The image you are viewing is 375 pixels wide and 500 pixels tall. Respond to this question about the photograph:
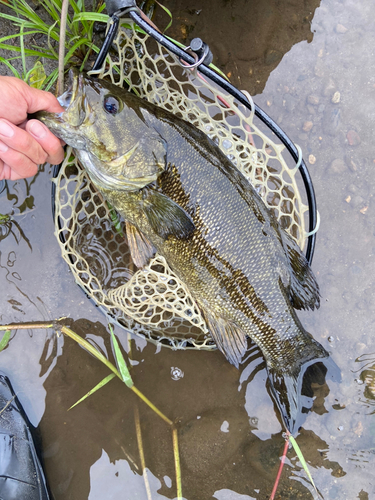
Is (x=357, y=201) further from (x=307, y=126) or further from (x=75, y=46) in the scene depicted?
(x=75, y=46)

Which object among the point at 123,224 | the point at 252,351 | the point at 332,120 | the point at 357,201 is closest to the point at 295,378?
the point at 252,351

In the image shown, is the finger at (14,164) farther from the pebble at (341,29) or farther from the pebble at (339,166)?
the pebble at (341,29)

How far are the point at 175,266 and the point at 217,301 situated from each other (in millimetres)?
370

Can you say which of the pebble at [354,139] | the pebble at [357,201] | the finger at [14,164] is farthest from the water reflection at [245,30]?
the finger at [14,164]

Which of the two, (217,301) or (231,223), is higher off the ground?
(231,223)

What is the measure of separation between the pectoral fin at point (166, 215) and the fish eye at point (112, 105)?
0.49 meters

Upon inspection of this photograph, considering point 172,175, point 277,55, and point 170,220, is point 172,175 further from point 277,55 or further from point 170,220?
point 277,55

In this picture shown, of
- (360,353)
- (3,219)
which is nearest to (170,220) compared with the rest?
(3,219)

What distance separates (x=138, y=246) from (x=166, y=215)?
447 mm

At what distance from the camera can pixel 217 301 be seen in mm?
2396

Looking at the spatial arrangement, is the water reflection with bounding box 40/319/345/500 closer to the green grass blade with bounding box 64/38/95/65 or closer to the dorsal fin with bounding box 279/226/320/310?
the dorsal fin with bounding box 279/226/320/310

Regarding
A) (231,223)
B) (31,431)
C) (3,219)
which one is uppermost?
(231,223)

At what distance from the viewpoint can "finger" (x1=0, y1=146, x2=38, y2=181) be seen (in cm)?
202

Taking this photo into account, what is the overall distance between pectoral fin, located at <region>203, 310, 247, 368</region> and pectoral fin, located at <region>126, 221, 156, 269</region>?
0.59 m
